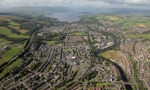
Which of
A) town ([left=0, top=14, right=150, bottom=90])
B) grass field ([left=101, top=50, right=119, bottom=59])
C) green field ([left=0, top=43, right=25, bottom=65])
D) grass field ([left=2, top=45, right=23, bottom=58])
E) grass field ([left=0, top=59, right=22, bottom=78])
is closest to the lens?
town ([left=0, top=14, right=150, bottom=90])

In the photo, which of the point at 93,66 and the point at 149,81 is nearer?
the point at 149,81

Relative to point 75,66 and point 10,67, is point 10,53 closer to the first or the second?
point 10,67

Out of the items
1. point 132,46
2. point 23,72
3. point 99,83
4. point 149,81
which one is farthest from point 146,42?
point 23,72

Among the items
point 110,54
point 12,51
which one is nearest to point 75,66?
point 110,54

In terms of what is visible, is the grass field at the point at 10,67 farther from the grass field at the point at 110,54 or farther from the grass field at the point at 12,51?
the grass field at the point at 110,54

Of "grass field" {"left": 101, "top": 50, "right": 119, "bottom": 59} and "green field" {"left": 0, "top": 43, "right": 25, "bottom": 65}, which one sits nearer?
"green field" {"left": 0, "top": 43, "right": 25, "bottom": 65}

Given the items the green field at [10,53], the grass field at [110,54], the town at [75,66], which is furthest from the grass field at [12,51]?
the grass field at [110,54]

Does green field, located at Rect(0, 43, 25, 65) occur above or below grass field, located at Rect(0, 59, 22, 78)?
above

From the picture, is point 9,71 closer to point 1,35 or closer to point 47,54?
point 47,54

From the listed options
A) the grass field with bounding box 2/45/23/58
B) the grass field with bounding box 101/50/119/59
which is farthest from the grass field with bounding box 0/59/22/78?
the grass field with bounding box 101/50/119/59

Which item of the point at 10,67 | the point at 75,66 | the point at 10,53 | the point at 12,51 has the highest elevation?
the point at 12,51

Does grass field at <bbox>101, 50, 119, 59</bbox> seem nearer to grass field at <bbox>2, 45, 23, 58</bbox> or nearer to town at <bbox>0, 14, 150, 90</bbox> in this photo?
town at <bbox>0, 14, 150, 90</bbox>
